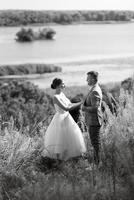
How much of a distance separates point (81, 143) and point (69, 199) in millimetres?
2409

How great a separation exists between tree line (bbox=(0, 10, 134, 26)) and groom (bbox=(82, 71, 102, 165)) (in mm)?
13343

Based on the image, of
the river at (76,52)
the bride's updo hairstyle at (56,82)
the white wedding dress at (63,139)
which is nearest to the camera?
the bride's updo hairstyle at (56,82)

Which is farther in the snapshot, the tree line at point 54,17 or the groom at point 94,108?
the tree line at point 54,17

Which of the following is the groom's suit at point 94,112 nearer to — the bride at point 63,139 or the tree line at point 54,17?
the bride at point 63,139

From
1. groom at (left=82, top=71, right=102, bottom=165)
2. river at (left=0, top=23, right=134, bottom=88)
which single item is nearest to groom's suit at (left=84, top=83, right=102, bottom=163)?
groom at (left=82, top=71, right=102, bottom=165)

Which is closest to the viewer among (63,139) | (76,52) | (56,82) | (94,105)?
(94,105)

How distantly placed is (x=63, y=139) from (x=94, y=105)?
30.3 inches

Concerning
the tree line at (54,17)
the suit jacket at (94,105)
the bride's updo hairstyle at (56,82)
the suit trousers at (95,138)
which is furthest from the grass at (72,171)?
the tree line at (54,17)

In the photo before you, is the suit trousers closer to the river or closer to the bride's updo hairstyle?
the bride's updo hairstyle

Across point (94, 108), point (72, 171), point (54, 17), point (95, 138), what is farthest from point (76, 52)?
point (72, 171)

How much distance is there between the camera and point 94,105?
180 inches

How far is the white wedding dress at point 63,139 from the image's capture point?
16.8 ft

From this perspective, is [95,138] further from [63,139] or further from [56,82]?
[56,82]

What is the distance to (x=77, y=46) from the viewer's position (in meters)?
28.2
